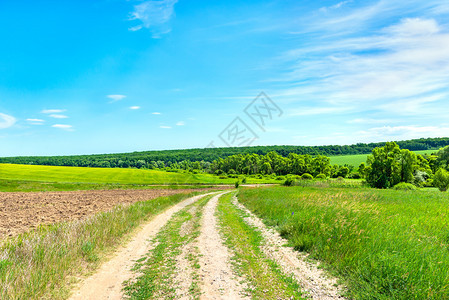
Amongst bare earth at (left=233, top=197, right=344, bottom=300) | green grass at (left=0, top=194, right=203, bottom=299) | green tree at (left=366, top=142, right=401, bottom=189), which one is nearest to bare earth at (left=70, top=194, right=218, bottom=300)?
green grass at (left=0, top=194, right=203, bottom=299)

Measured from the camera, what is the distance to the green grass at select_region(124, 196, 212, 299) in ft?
18.7

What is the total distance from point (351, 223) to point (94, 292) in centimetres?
862

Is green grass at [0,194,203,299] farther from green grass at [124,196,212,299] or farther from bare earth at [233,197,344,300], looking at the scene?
bare earth at [233,197,344,300]

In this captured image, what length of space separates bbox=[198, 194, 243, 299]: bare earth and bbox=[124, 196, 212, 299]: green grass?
26 cm

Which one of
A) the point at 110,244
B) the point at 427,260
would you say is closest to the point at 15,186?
the point at 110,244

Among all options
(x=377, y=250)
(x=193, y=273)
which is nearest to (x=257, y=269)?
(x=193, y=273)

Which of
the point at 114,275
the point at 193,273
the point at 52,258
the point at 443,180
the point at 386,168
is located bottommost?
the point at 443,180

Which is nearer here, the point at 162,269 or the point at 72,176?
the point at 162,269

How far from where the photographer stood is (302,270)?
6875mm

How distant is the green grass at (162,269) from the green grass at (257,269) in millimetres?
1445

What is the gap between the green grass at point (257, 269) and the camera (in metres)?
5.59

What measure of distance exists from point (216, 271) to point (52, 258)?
496 cm

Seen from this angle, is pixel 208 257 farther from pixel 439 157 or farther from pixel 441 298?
pixel 439 157

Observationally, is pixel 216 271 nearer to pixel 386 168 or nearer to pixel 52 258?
pixel 52 258
